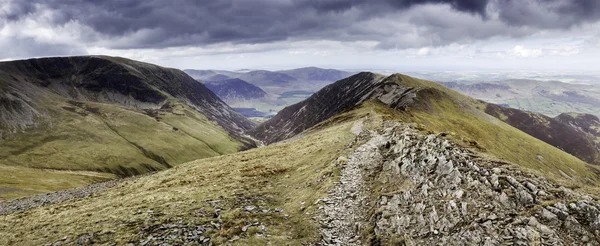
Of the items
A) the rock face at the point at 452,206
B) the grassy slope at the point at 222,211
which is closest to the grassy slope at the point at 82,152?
the grassy slope at the point at 222,211

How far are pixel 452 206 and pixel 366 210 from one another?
6.18 m

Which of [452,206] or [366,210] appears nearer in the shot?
[452,206]

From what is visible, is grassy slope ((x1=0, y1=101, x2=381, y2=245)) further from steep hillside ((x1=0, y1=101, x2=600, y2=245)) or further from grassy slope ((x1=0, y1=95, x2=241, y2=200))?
grassy slope ((x1=0, y1=95, x2=241, y2=200))

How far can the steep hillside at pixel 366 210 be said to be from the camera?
55.3 ft

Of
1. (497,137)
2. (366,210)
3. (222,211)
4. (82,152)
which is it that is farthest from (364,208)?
(82,152)

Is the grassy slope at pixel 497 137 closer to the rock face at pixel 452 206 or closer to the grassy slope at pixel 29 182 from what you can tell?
the rock face at pixel 452 206

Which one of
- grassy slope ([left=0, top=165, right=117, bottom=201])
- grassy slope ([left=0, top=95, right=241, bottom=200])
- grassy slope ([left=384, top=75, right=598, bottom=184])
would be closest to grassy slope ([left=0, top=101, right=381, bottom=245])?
grassy slope ([left=0, top=165, right=117, bottom=201])

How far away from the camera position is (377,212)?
22062 mm

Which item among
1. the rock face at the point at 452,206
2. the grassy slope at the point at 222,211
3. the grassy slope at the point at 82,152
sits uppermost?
the rock face at the point at 452,206

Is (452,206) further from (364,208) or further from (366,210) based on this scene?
(364,208)

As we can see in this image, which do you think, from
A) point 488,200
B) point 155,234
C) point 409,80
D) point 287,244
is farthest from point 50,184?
point 409,80

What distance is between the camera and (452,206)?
19594 mm

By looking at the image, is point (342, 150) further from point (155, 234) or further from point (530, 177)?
point (155, 234)

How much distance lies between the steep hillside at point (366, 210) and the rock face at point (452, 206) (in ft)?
0.19
